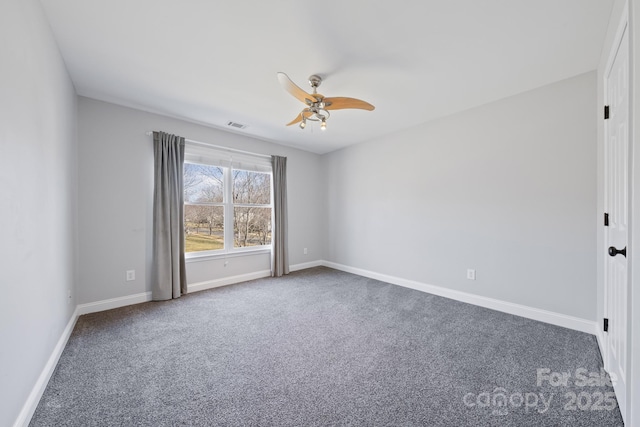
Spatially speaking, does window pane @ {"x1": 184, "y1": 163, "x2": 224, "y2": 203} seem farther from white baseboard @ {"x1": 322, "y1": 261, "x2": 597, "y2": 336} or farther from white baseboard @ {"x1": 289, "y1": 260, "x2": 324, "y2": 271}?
white baseboard @ {"x1": 322, "y1": 261, "x2": 597, "y2": 336}

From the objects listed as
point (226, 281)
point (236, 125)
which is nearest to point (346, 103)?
point (236, 125)

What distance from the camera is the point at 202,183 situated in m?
3.87

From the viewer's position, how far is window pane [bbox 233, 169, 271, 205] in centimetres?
424

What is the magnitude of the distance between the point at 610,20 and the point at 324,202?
13.8 ft

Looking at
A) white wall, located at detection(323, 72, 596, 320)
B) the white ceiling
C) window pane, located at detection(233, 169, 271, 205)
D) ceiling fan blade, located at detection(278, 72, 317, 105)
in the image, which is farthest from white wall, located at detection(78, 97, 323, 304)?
white wall, located at detection(323, 72, 596, 320)

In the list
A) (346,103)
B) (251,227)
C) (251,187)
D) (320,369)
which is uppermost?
(346,103)

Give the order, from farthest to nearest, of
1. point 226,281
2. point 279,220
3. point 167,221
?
point 279,220, point 226,281, point 167,221

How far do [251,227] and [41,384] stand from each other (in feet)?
9.87

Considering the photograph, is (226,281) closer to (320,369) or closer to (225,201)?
(225,201)

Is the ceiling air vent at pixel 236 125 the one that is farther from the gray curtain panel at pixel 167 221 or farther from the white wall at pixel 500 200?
the white wall at pixel 500 200

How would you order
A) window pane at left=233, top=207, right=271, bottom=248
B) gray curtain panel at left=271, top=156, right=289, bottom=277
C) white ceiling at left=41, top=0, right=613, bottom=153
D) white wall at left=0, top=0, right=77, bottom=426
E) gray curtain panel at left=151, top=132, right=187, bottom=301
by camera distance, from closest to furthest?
white wall at left=0, top=0, right=77, bottom=426
white ceiling at left=41, top=0, right=613, bottom=153
gray curtain panel at left=151, top=132, right=187, bottom=301
window pane at left=233, top=207, right=271, bottom=248
gray curtain panel at left=271, top=156, right=289, bottom=277

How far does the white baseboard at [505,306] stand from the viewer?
94.9 inches

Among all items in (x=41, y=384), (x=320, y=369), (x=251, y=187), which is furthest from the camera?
(x=251, y=187)

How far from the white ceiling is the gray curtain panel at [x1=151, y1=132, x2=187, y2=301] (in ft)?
1.92
